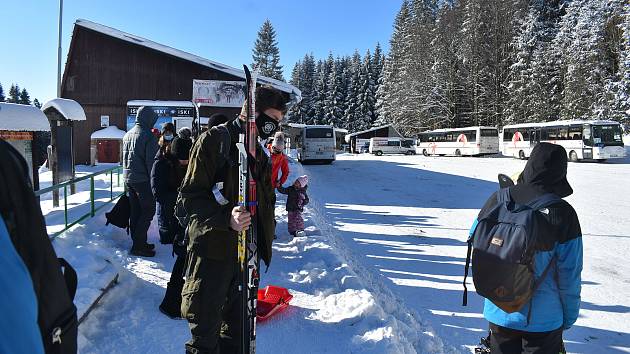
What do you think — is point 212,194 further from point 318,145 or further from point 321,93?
point 321,93

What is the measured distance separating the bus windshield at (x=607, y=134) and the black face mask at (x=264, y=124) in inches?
1181

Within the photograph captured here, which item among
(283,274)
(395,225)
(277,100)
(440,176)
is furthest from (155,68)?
(277,100)

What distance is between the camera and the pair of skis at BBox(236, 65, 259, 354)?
2.43 m

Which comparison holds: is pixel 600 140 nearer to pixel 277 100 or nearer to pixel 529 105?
pixel 529 105

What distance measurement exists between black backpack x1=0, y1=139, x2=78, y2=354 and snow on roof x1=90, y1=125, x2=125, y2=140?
24.2m

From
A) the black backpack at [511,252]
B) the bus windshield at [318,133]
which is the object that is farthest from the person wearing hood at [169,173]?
the bus windshield at [318,133]

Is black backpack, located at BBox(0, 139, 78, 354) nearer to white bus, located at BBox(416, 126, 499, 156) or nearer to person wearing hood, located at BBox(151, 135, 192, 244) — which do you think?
person wearing hood, located at BBox(151, 135, 192, 244)

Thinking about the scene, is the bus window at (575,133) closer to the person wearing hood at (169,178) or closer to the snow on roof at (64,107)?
the snow on roof at (64,107)

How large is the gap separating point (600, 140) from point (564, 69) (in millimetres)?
17719

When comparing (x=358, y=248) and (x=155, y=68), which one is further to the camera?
(x=155, y=68)

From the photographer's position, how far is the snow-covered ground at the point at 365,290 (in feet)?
12.3

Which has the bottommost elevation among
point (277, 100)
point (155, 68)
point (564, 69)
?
point (277, 100)

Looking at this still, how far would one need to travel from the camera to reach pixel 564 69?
40.8m

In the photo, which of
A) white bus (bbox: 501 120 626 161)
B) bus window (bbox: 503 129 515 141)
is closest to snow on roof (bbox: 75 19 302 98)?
white bus (bbox: 501 120 626 161)
